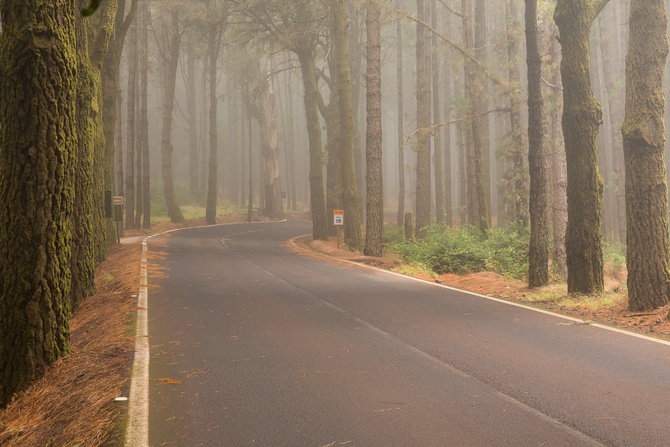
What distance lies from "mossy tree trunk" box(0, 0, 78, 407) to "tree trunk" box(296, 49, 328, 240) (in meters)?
22.9

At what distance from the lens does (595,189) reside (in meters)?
13.3

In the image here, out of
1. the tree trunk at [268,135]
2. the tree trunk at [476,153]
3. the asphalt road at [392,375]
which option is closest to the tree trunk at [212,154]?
the tree trunk at [268,135]

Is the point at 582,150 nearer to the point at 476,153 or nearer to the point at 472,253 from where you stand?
the point at 472,253

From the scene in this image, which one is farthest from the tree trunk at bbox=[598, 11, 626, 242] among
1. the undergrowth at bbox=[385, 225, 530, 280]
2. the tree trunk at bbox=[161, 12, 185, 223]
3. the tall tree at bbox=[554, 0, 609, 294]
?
the tree trunk at bbox=[161, 12, 185, 223]

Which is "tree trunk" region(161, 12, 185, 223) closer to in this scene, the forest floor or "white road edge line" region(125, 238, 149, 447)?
the forest floor

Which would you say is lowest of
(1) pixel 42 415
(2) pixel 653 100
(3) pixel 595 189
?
(1) pixel 42 415

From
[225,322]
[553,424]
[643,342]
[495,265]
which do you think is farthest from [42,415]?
[495,265]

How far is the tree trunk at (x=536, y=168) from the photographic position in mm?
15484

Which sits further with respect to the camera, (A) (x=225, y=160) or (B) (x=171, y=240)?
(A) (x=225, y=160)

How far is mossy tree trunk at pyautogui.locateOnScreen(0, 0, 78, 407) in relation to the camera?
23.9 feet

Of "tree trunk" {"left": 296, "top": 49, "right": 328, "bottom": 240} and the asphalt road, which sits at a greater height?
"tree trunk" {"left": 296, "top": 49, "right": 328, "bottom": 240}

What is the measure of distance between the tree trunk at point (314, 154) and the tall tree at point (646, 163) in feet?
62.4

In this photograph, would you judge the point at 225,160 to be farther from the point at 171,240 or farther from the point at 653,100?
the point at 653,100

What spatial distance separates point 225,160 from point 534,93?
68.6 m
